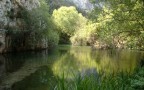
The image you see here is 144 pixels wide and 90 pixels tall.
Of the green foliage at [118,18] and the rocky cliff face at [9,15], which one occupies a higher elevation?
the rocky cliff face at [9,15]

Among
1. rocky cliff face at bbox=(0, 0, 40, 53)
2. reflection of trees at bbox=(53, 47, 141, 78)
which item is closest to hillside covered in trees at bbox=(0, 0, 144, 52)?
rocky cliff face at bbox=(0, 0, 40, 53)

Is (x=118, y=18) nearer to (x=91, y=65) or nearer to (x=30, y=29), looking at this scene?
(x=91, y=65)

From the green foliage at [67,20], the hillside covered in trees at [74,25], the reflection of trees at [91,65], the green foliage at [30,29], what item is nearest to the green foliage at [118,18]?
the hillside covered in trees at [74,25]

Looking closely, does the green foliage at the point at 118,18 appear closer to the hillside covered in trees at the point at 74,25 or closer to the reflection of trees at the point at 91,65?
the hillside covered in trees at the point at 74,25

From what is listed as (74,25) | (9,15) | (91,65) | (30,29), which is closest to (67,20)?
(74,25)

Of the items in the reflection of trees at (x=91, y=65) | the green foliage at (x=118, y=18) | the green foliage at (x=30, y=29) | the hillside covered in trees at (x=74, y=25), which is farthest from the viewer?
the green foliage at (x=30, y=29)

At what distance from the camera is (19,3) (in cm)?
5466

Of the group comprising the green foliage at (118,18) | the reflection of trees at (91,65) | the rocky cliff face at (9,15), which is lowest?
the reflection of trees at (91,65)

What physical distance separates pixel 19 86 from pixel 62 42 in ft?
276

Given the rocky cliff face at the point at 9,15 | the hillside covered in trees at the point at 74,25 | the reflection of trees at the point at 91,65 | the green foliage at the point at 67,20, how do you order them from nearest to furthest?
the hillside covered in trees at the point at 74,25 → the reflection of trees at the point at 91,65 → the rocky cliff face at the point at 9,15 → the green foliage at the point at 67,20

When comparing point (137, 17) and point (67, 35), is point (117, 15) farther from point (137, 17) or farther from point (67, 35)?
point (67, 35)

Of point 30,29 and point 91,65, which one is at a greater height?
point 30,29

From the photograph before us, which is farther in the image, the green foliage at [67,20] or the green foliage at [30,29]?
the green foliage at [67,20]

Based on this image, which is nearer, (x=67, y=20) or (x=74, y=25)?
(x=67, y=20)
